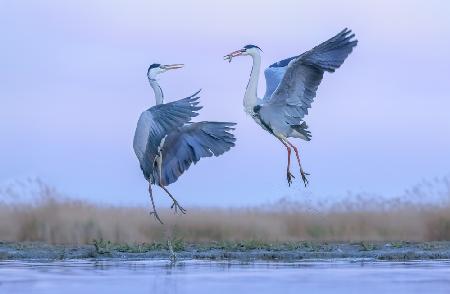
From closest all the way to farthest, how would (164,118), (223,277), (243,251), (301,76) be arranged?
(223,277)
(301,76)
(164,118)
(243,251)

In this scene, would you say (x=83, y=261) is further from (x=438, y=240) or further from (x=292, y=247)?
(x=438, y=240)

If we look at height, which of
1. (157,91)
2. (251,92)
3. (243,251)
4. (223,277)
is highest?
(157,91)

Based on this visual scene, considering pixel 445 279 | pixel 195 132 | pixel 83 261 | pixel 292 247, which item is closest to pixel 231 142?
pixel 195 132

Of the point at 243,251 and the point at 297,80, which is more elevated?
the point at 297,80

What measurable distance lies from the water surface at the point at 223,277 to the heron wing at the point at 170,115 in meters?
1.82

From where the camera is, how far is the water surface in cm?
1143

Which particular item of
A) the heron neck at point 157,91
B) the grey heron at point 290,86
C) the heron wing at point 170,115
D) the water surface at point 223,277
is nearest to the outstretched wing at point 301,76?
the grey heron at point 290,86

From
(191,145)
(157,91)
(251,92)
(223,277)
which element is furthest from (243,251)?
(223,277)

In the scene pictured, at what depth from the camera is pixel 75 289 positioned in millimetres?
11445

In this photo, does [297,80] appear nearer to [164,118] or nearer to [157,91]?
[164,118]

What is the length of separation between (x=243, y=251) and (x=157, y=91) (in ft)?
8.13

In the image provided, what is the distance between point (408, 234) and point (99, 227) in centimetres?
→ 465

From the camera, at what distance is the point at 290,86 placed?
1608cm

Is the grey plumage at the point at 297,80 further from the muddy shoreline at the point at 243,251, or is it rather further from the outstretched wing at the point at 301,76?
the muddy shoreline at the point at 243,251
